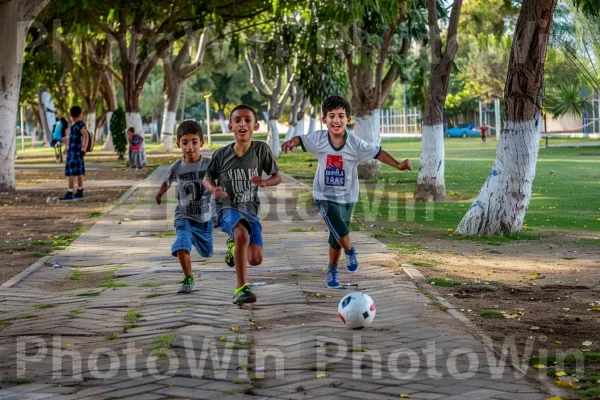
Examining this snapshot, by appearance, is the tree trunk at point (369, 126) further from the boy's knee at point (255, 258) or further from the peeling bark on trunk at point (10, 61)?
the boy's knee at point (255, 258)

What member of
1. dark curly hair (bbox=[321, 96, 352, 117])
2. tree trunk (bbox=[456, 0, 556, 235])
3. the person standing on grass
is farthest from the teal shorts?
the person standing on grass

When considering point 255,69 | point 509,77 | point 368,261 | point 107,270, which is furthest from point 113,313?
point 255,69

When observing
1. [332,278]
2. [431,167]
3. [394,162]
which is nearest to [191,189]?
[332,278]

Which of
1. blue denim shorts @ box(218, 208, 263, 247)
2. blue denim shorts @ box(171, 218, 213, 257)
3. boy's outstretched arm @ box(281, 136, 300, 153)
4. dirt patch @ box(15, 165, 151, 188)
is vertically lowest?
dirt patch @ box(15, 165, 151, 188)

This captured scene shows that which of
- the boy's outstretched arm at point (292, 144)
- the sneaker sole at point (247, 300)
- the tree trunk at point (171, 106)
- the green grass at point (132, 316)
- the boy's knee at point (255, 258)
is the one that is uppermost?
the tree trunk at point (171, 106)

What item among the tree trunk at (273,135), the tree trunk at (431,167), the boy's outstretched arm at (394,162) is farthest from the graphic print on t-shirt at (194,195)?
the tree trunk at (273,135)

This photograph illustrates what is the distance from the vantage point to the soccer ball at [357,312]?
7.04 meters

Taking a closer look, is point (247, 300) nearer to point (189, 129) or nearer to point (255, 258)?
point (255, 258)

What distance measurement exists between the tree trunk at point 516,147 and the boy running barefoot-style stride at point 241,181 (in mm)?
5313

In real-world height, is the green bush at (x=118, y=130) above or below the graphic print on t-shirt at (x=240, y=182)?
above

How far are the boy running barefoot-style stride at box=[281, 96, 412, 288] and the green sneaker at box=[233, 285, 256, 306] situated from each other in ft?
3.67

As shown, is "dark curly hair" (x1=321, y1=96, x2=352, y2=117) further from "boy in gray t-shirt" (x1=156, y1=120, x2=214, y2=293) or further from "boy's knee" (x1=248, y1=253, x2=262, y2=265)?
"boy's knee" (x1=248, y1=253, x2=262, y2=265)

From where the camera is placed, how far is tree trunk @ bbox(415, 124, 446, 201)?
19344 mm

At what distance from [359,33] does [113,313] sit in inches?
686
